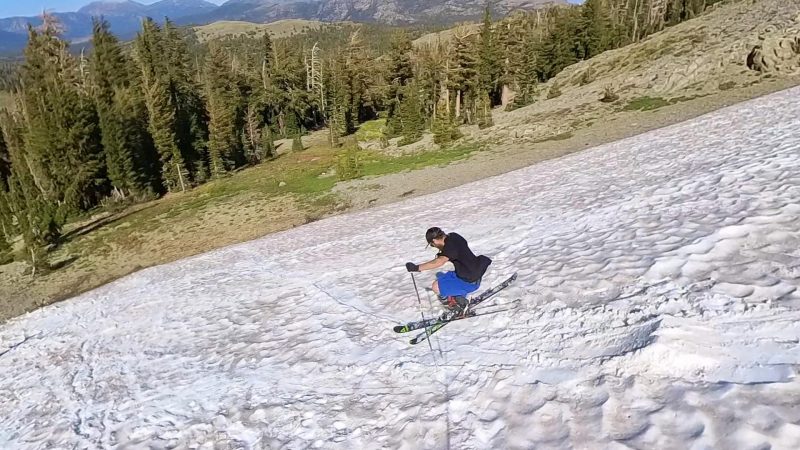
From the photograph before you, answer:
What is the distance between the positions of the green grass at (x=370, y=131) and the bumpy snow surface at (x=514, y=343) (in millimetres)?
52479

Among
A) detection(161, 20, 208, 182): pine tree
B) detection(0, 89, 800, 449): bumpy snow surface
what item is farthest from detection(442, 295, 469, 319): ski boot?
detection(161, 20, 208, 182): pine tree

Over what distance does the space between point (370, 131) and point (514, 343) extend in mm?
71199

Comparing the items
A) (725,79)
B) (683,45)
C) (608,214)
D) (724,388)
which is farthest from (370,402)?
(683,45)

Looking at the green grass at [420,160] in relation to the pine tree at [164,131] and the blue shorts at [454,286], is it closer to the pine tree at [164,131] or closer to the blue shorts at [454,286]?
the pine tree at [164,131]

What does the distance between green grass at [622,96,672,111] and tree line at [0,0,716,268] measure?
45.0 ft

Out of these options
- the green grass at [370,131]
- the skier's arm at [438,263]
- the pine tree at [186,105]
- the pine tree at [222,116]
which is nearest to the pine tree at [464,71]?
the green grass at [370,131]

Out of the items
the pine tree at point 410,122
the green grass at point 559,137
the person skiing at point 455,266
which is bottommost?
the green grass at point 559,137

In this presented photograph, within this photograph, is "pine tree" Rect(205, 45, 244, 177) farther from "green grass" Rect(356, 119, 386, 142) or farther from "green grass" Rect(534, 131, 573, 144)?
"green grass" Rect(534, 131, 573, 144)

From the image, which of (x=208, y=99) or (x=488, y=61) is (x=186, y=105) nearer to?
(x=208, y=99)

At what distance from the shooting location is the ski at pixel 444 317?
9992 millimetres

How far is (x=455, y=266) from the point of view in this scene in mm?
9758

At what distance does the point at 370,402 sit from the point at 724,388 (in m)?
4.85

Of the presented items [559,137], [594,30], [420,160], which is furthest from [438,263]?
[594,30]

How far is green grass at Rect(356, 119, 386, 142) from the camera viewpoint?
7006cm
